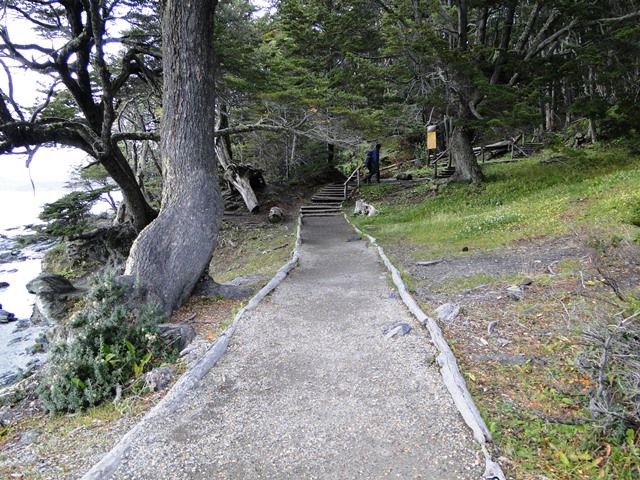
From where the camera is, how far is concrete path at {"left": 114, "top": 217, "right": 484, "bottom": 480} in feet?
9.25

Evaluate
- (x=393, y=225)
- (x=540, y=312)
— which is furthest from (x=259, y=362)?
(x=393, y=225)

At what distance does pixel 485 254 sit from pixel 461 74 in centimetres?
802

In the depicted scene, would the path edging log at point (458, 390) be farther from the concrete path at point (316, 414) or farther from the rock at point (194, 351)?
the rock at point (194, 351)

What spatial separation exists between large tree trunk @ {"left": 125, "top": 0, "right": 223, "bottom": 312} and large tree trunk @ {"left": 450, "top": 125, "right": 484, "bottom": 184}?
11.5 metres

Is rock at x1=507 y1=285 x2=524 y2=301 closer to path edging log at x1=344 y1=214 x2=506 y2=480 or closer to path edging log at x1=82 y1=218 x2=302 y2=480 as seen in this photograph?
path edging log at x1=344 y1=214 x2=506 y2=480

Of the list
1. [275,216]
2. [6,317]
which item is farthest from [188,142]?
[6,317]

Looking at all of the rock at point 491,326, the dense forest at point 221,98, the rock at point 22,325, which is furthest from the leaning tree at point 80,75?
the rock at point 491,326

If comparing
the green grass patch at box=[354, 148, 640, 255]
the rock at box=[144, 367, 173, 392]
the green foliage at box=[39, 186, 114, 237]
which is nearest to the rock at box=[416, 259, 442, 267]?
the green grass patch at box=[354, 148, 640, 255]

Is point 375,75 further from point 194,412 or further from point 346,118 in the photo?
point 194,412

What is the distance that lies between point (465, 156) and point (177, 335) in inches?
553

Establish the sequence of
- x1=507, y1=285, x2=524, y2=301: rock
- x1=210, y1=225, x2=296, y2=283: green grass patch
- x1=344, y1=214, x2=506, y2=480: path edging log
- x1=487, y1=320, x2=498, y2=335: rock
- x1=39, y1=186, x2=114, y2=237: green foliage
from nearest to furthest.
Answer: x1=344, y1=214, x2=506, y2=480: path edging log < x1=487, y1=320, x2=498, y2=335: rock < x1=507, y1=285, x2=524, y2=301: rock < x1=210, y1=225, x2=296, y2=283: green grass patch < x1=39, y1=186, x2=114, y2=237: green foliage

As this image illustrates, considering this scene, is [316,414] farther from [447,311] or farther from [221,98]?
[221,98]

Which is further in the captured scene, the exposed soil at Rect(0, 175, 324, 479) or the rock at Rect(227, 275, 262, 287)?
the rock at Rect(227, 275, 262, 287)

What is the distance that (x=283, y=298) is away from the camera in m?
6.83
